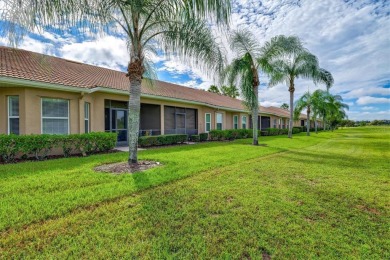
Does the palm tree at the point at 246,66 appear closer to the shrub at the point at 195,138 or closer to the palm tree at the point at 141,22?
the shrub at the point at 195,138

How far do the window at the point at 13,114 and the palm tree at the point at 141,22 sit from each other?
229 inches

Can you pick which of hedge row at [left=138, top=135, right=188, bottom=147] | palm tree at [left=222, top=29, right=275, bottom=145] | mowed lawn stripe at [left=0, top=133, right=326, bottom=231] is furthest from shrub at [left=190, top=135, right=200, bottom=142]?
mowed lawn stripe at [left=0, top=133, right=326, bottom=231]

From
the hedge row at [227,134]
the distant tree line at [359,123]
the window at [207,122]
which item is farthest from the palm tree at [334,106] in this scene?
the distant tree line at [359,123]

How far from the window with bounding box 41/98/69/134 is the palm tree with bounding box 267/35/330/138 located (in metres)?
13.7

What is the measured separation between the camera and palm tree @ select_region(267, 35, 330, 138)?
15883mm

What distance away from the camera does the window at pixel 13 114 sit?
9.55 meters

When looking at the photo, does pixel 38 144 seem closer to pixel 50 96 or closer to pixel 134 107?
pixel 50 96

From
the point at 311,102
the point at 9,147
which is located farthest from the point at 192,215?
the point at 311,102

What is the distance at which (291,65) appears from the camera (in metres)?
22.4

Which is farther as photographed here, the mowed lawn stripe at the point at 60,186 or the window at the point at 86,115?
the window at the point at 86,115

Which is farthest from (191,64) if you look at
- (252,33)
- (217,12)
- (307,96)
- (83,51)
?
(307,96)

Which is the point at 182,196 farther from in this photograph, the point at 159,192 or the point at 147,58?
the point at 147,58

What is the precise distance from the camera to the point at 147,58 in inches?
347

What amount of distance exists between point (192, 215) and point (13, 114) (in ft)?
34.1
